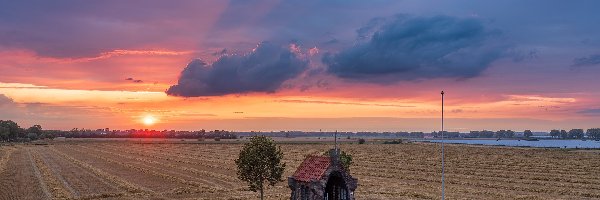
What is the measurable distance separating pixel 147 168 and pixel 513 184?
215ft

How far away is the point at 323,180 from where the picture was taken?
38781 mm

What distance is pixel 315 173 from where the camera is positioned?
39344mm

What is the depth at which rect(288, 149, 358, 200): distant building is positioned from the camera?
3875cm

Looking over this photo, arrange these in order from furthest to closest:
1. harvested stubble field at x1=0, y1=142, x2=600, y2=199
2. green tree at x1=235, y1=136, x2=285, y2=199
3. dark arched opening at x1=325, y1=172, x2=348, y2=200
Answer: harvested stubble field at x1=0, y1=142, x2=600, y2=199 → green tree at x1=235, y1=136, x2=285, y2=199 → dark arched opening at x1=325, y1=172, x2=348, y2=200

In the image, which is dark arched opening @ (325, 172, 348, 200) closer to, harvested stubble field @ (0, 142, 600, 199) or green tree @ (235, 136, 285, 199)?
green tree @ (235, 136, 285, 199)

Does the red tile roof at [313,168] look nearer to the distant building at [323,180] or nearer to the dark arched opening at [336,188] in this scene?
the distant building at [323,180]

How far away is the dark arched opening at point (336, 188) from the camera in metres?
39.8

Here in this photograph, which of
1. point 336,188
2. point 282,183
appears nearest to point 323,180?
point 336,188

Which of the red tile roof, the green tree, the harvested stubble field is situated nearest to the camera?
the red tile roof

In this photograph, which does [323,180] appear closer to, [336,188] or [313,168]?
[313,168]

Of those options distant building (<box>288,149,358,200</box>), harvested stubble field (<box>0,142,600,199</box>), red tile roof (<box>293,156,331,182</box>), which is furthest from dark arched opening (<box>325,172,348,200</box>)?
harvested stubble field (<box>0,142,600,199</box>)

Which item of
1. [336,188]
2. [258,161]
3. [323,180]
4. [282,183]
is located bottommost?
[282,183]

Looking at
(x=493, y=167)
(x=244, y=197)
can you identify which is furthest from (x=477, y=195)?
(x=493, y=167)

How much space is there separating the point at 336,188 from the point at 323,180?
2.48 metres
